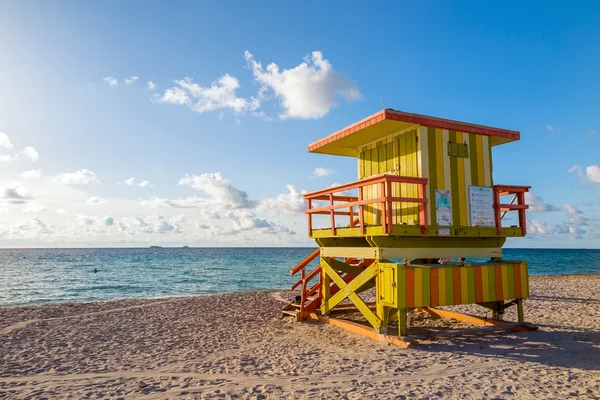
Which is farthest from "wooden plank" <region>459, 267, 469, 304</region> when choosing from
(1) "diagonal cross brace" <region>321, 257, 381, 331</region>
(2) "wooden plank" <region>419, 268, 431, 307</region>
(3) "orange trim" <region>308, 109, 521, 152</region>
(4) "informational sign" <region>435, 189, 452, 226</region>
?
(3) "orange trim" <region>308, 109, 521, 152</region>

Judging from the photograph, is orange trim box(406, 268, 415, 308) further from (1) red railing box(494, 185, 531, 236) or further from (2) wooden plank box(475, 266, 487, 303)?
(1) red railing box(494, 185, 531, 236)

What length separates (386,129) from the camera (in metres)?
9.70

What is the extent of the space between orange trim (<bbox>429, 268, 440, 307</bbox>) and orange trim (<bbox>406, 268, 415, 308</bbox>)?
0.46 meters

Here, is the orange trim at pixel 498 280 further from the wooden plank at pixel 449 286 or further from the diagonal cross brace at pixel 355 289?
the diagonal cross brace at pixel 355 289

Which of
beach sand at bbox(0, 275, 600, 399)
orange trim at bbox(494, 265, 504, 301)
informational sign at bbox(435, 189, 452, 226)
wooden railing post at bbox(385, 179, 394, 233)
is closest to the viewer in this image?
beach sand at bbox(0, 275, 600, 399)

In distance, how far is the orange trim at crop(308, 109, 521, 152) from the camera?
8.86 m

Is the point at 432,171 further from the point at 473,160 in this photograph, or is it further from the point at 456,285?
the point at 456,285

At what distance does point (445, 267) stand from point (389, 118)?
330 centimetres

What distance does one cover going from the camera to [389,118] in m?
8.73

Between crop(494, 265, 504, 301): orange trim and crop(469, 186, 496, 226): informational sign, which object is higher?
crop(469, 186, 496, 226): informational sign

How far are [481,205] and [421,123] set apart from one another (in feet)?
8.24

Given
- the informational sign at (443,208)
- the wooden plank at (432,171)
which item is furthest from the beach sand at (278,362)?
the wooden plank at (432,171)

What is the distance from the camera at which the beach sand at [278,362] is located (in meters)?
6.02

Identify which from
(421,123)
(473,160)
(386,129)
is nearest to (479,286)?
(473,160)
